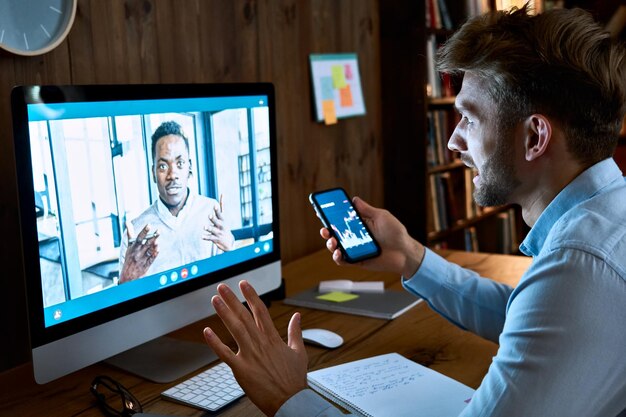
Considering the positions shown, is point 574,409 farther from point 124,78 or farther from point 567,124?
point 124,78

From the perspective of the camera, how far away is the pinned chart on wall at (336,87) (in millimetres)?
2260

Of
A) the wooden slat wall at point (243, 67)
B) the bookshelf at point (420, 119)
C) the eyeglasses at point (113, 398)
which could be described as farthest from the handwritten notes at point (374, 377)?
the bookshelf at point (420, 119)

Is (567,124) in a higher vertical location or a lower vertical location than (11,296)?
higher

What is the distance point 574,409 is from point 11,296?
107cm

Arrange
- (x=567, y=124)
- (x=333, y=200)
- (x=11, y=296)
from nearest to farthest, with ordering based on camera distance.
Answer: (x=567, y=124), (x=11, y=296), (x=333, y=200)

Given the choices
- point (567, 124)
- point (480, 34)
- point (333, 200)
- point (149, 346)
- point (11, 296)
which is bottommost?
point (149, 346)

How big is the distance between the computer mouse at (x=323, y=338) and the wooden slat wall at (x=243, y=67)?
0.58 meters

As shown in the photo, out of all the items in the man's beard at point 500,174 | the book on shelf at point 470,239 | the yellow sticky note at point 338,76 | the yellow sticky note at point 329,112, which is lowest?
the book on shelf at point 470,239

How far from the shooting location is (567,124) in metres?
1.05

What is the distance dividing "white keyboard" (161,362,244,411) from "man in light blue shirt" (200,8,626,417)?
157mm

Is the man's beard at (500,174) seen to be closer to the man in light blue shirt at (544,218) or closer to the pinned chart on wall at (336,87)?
the man in light blue shirt at (544,218)

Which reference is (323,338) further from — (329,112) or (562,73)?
(329,112)

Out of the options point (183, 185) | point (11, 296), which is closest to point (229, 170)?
point (183, 185)

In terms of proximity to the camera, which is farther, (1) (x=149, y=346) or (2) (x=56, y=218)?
(1) (x=149, y=346)
